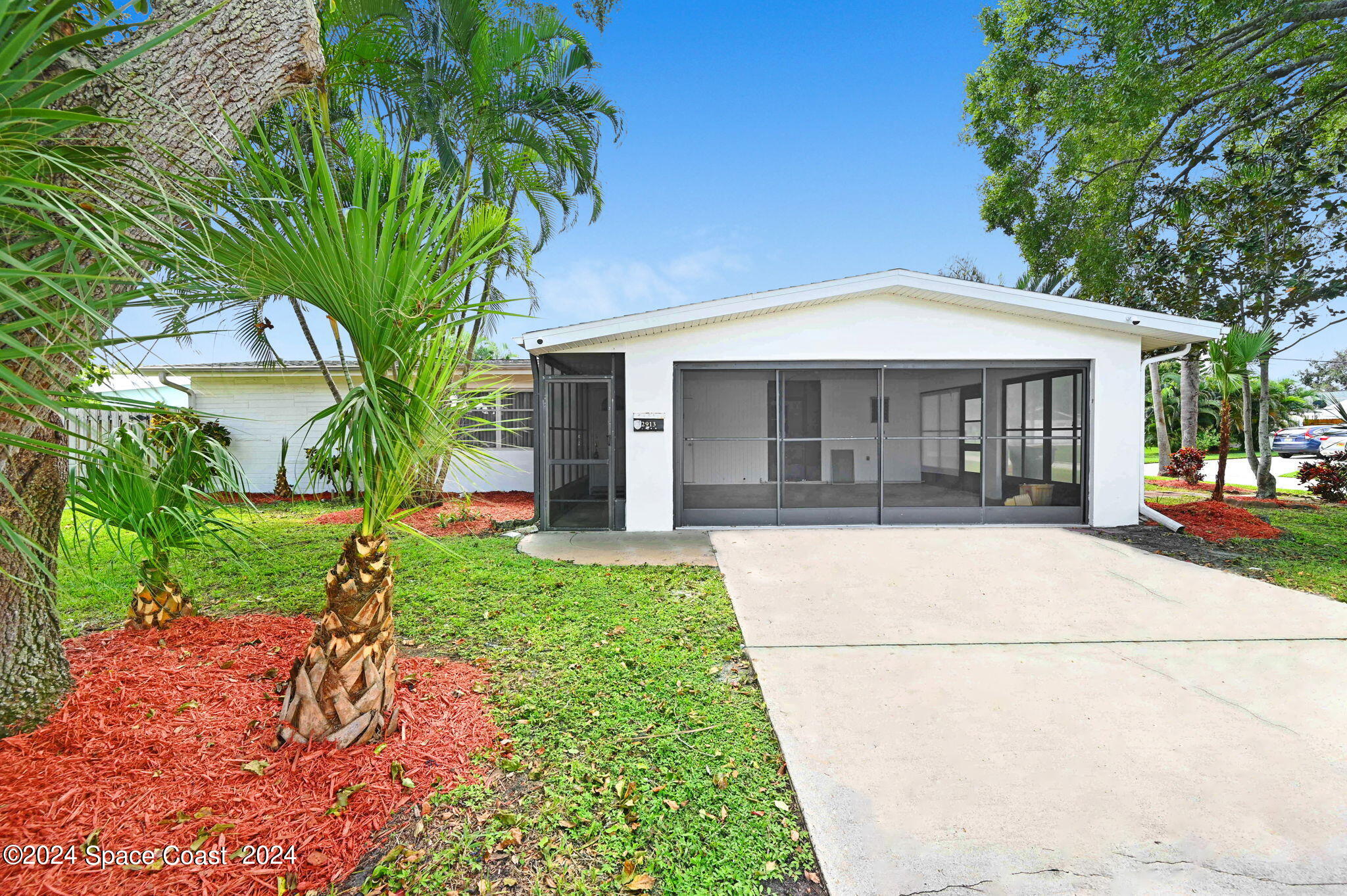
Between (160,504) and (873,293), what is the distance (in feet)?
24.1

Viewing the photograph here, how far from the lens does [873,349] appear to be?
25.2 ft

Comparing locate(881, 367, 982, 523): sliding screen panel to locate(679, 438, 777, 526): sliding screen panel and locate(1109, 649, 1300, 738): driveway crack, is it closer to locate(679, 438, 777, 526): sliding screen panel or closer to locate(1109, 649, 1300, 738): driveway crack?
locate(679, 438, 777, 526): sliding screen panel

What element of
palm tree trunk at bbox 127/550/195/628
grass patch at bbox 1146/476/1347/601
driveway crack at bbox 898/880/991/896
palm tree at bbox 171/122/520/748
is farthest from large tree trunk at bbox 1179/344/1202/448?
palm tree trunk at bbox 127/550/195/628

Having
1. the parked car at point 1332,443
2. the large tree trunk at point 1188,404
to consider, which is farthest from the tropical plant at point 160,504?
the parked car at point 1332,443

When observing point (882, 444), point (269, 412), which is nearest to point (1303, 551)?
point (882, 444)

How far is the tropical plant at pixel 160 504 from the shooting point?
2.70m

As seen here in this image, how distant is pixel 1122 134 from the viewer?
8.99 metres

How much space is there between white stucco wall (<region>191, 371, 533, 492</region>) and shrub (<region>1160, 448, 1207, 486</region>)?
14168 millimetres

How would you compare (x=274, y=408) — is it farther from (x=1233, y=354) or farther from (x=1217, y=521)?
(x=1233, y=354)

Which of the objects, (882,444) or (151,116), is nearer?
(151,116)

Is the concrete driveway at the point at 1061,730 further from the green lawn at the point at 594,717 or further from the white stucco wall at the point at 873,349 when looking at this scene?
the white stucco wall at the point at 873,349

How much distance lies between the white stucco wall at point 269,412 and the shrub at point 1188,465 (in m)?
14.2

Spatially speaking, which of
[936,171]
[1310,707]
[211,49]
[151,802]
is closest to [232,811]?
[151,802]

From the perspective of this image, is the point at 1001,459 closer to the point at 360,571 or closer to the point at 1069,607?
the point at 1069,607
